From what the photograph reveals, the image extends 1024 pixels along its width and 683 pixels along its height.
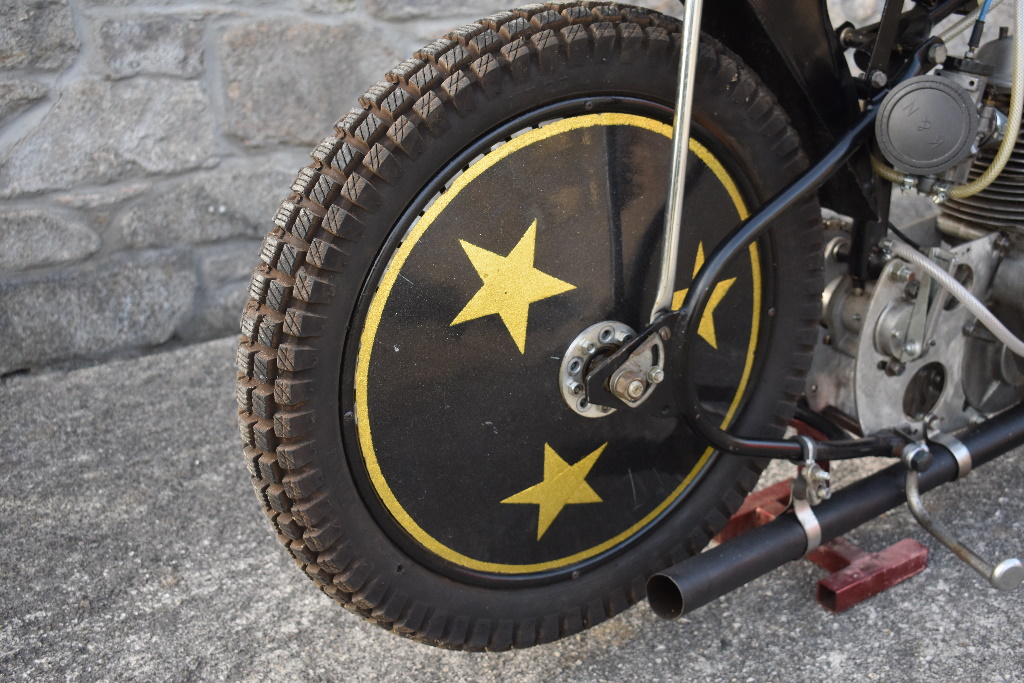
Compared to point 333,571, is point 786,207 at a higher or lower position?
higher

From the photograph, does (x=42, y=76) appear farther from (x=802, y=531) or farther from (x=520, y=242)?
(x=802, y=531)

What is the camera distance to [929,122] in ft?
4.00

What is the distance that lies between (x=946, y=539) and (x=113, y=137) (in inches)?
82.1

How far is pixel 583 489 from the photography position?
1.29 meters

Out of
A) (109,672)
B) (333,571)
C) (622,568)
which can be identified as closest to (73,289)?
(109,672)

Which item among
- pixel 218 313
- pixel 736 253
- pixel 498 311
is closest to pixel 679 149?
pixel 736 253

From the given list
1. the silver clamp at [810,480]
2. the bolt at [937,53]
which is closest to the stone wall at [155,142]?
the bolt at [937,53]

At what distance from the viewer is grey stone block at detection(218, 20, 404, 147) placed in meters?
2.34

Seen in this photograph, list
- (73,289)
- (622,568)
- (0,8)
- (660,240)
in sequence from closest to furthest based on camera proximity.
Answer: (660,240), (622,568), (0,8), (73,289)

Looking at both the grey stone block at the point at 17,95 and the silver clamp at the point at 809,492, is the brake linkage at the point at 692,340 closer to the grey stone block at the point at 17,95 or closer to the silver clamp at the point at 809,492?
the silver clamp at the point at 809,492

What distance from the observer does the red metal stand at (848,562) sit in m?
1.41

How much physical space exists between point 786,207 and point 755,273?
14 centimetres

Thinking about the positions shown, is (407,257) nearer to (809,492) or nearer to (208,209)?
(809,492)

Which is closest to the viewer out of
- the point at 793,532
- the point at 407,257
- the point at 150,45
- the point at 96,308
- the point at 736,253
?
the point at 407,257
